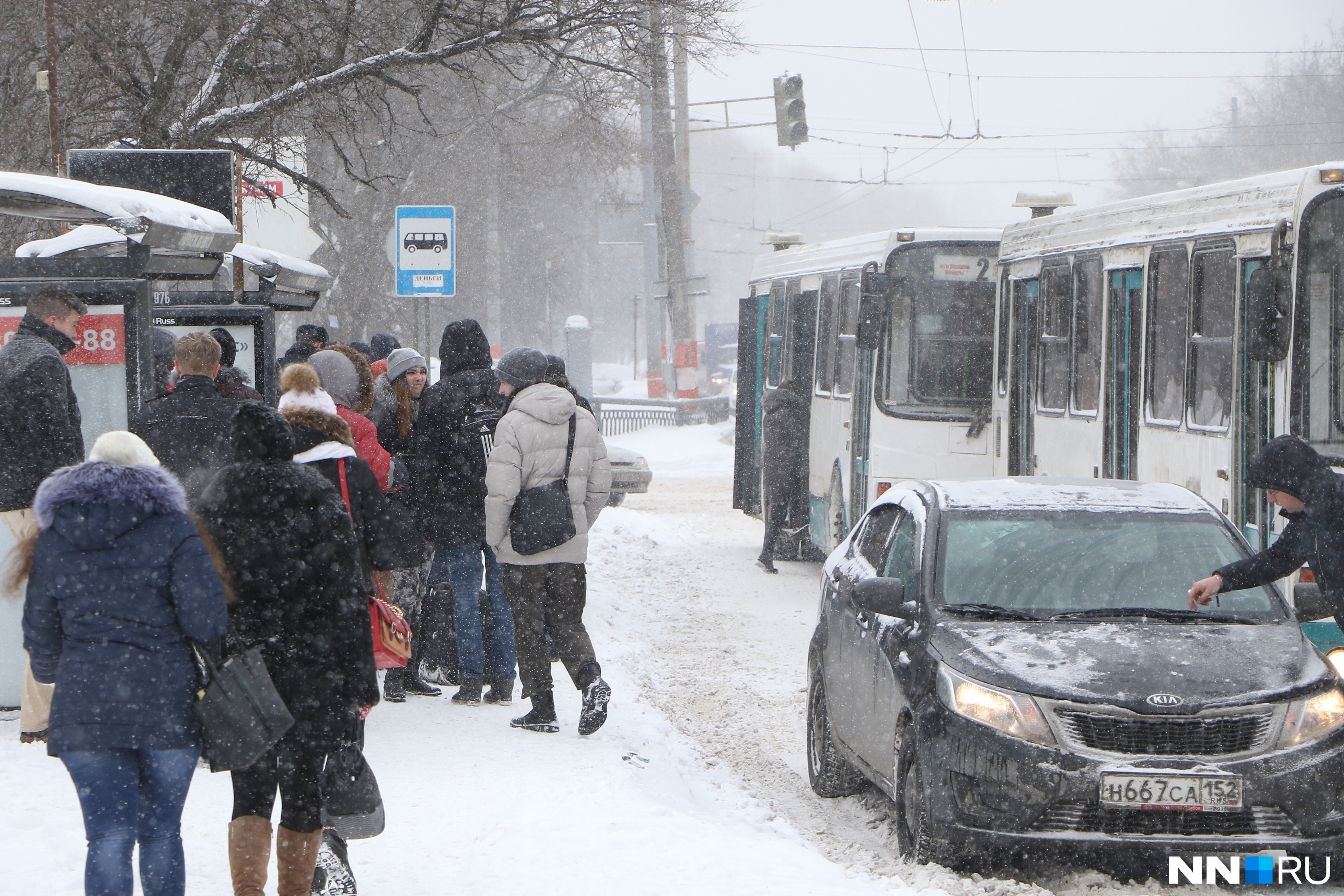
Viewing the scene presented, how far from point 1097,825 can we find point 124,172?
754 cm

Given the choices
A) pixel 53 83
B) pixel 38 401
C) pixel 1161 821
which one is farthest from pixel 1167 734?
pixel 53 83

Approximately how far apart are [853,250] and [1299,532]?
8.53 m

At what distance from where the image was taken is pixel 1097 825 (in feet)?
17.4

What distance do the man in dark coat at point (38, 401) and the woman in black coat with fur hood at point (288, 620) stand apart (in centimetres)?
240

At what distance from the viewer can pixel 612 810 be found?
6152 mm

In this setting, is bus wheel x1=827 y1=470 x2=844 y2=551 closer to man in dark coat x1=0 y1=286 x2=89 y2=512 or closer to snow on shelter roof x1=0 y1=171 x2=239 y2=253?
snow on shelter roof x1=0 y1=171 x2=239 y2=253

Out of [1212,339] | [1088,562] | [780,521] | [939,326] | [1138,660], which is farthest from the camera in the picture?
[780,521]

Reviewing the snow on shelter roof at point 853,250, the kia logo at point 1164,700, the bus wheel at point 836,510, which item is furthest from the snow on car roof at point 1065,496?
the bus wheel at point 836,510

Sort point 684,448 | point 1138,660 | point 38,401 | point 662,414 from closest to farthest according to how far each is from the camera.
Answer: point 1138,660 < point 38,401 < point 684,448 < point 662,414

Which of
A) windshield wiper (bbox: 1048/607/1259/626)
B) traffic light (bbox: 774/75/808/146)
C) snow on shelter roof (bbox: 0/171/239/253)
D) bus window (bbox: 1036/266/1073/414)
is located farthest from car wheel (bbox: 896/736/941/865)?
traffic light (bbox: 774/75/808/146)

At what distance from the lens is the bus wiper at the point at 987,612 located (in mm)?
6027

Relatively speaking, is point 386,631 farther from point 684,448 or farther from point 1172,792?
point 684,448

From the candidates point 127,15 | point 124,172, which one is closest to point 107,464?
point 124,172

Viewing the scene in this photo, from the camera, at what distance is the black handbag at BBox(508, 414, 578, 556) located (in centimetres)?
728
